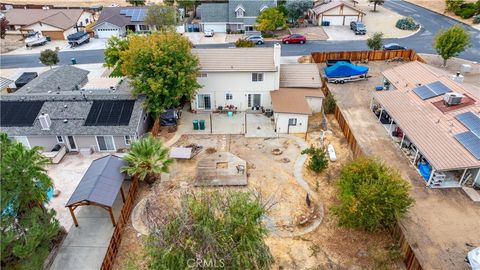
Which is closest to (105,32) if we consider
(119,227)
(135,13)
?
(135,13)

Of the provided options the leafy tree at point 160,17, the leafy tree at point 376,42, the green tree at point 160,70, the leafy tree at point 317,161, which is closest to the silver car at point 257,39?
the leafy tree at point 160,17

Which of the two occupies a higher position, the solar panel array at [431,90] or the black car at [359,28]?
the solar panel array at [431,90]

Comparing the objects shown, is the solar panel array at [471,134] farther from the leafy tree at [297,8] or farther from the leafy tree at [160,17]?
the leafy tree at [160,17]

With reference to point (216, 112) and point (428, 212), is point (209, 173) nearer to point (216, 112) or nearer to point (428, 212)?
point (216, 112)

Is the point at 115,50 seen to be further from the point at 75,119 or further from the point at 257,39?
the point at 257,39

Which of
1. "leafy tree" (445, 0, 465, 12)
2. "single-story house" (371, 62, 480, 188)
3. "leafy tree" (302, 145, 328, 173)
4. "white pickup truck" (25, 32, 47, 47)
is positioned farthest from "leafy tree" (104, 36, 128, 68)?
"leafy tree" (445, 0, 465, 12)

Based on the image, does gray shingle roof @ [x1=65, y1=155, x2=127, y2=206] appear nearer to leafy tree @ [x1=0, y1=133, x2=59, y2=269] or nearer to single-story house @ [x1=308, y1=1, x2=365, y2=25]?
leafy tree @ [x1=0, y1=133, x2=59, y2=269]
